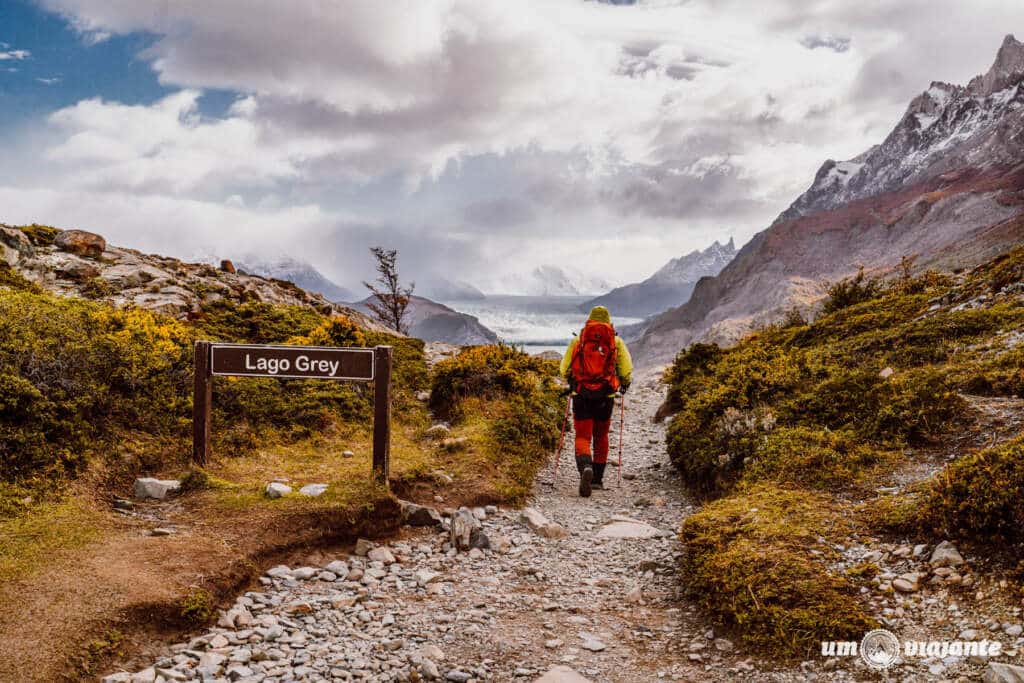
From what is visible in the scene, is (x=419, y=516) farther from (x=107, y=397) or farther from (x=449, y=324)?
(x=449, y=324)

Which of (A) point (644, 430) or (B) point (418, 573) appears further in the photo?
(A) point (644, 430)

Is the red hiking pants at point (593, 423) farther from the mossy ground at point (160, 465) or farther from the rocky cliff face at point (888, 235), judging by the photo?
the rocky cliff face at point (888, 235)

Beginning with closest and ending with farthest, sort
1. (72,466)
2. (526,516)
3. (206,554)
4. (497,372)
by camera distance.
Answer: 1. (206,554)
2. (72,466)
3. (526,516)
4. (497,372)

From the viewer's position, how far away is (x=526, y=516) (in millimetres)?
7930

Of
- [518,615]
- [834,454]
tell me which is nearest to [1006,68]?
[834,454]

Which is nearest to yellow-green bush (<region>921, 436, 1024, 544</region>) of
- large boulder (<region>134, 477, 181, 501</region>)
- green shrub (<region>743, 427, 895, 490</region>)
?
green shrub (<region>743, 427, 895, 490</region>)

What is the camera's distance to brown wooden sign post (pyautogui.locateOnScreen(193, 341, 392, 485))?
7.95m

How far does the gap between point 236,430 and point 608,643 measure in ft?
22.3

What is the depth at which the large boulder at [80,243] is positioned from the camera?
15727 millimetres

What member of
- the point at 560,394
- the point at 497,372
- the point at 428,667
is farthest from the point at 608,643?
the point at 560,394

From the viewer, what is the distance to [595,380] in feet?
31.5

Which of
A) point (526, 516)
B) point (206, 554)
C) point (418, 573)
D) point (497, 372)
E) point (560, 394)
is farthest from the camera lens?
point (560, 394)

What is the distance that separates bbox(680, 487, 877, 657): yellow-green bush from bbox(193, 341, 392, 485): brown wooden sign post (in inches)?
164

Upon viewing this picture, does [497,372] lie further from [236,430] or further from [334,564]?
[334,564]
